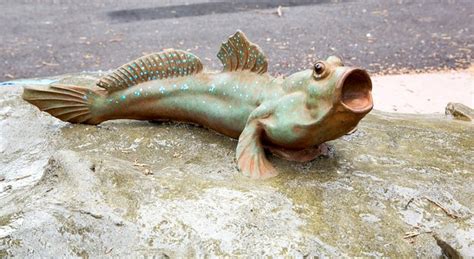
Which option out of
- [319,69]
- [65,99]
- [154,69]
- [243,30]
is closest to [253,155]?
[319,69]

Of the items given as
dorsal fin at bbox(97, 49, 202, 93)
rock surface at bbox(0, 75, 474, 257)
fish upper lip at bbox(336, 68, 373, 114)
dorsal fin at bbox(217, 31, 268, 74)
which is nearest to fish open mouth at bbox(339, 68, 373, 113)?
fish upper lip at bbox(336, 68, 373, 114)

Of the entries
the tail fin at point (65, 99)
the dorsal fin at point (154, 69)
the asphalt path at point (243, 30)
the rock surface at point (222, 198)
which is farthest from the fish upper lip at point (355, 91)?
the asphalt path at point (243, 30)

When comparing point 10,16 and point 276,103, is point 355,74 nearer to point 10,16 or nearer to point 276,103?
point 276,103

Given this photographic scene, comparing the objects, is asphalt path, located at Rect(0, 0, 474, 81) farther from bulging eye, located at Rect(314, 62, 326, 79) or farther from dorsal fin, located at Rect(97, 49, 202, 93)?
bulging eye, located at Rect(314, 62, 326, 79)

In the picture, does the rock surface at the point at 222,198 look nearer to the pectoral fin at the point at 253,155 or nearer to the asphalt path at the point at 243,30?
the pectoral fin at the point at 253,155

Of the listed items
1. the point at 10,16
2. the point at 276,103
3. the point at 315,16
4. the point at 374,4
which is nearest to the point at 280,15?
the point at 315,16

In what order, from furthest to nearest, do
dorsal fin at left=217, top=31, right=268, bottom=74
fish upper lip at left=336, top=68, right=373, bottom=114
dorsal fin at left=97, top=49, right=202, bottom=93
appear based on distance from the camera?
dorsal fin at left=97, top=49, right=202, bottom=93 → dorsal fin at left=217, top=31, right=268, bottom=74 → fish upper lip at left=336, top=68, right=373, bottom=114
